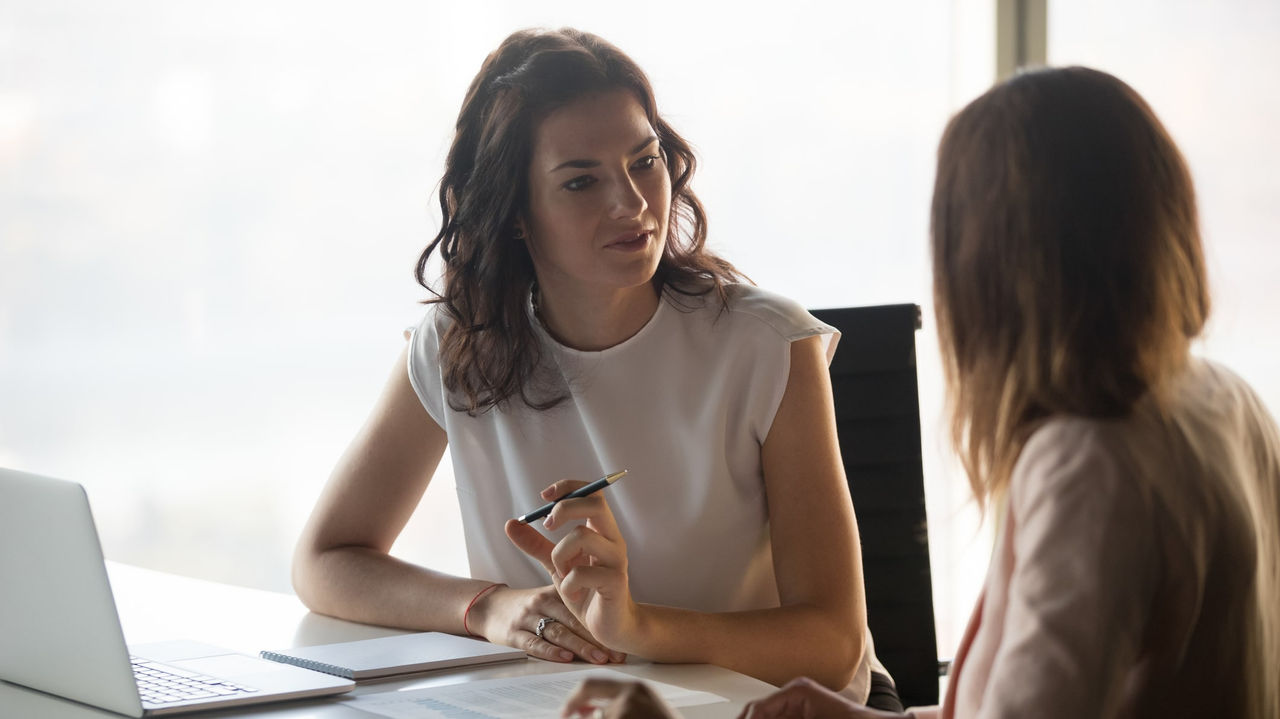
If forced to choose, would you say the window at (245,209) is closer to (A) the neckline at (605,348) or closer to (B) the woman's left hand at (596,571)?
(A) the neckline at (605,348)

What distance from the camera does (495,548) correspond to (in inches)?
72.4

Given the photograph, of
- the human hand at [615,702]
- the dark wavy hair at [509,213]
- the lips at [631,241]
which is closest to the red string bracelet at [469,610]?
the dark wavy hair at [509,213]

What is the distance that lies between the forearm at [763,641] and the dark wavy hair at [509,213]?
19.2 inches

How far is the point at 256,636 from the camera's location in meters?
1.53

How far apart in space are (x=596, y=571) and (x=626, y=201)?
22.3 inches

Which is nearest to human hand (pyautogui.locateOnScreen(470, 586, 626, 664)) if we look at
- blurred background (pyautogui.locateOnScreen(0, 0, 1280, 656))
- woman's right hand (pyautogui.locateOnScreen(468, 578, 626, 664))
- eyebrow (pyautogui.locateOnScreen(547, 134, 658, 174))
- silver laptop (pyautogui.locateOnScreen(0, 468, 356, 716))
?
woman's right hand (pyautogui.locateOnScreen(468, 578, 626, 664))

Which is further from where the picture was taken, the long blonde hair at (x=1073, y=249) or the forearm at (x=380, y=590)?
the forearm at (x=380, y=590)

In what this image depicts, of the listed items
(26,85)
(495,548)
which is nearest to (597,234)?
(495,548)

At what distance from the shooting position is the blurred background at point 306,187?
2.92 meters

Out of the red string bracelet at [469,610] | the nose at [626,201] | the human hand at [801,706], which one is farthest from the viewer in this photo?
the nose at [626,201]

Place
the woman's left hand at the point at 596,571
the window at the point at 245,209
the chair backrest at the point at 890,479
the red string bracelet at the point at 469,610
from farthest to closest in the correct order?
the window at the point at 245,209, the chair backrest at the point at 890,479, the red string bracelet at the point at 469,610, the woman's left hand at the point at 596,571

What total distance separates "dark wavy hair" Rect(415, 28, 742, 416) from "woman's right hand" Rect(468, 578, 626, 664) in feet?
1.23

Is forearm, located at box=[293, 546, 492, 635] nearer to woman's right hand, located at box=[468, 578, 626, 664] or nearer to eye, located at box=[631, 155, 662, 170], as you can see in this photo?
woman's right hand, located at box=[468, 578, 626, 664]

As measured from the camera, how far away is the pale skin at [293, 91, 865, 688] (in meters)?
1.37
